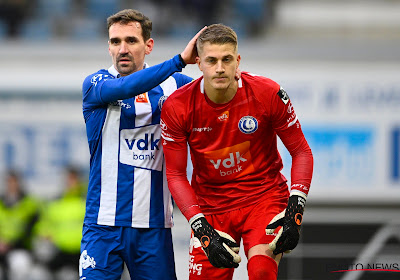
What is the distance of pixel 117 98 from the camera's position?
4.68 meters

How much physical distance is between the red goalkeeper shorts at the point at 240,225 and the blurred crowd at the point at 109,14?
290 inches

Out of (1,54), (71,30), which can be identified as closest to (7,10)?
(71,30)

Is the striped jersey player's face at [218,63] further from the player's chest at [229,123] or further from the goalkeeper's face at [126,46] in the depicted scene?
the goalkeeper's face at [126,46]

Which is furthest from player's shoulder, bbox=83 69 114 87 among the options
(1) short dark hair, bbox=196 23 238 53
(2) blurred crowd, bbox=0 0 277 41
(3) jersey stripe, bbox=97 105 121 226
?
(2) blurred crowd, bbox=0 0 277 41

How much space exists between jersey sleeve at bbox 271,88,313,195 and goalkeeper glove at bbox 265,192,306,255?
80mm

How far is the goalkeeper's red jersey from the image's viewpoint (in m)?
4.57

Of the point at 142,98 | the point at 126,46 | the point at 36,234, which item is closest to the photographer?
the point at 126,46

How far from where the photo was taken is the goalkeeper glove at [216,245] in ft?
14.2

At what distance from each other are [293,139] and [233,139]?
0.37 meters

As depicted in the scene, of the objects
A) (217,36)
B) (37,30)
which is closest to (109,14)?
(37,30)

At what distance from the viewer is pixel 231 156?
183 inches

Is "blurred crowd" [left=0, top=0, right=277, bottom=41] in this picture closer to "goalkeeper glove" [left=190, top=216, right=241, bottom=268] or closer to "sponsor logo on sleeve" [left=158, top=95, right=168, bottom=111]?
"sponsor logo on sleeve" [left=158, top=95, right=168, bottom=111]

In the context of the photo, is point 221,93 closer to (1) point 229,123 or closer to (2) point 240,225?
(1) point 229,123

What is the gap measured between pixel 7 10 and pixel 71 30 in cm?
119
